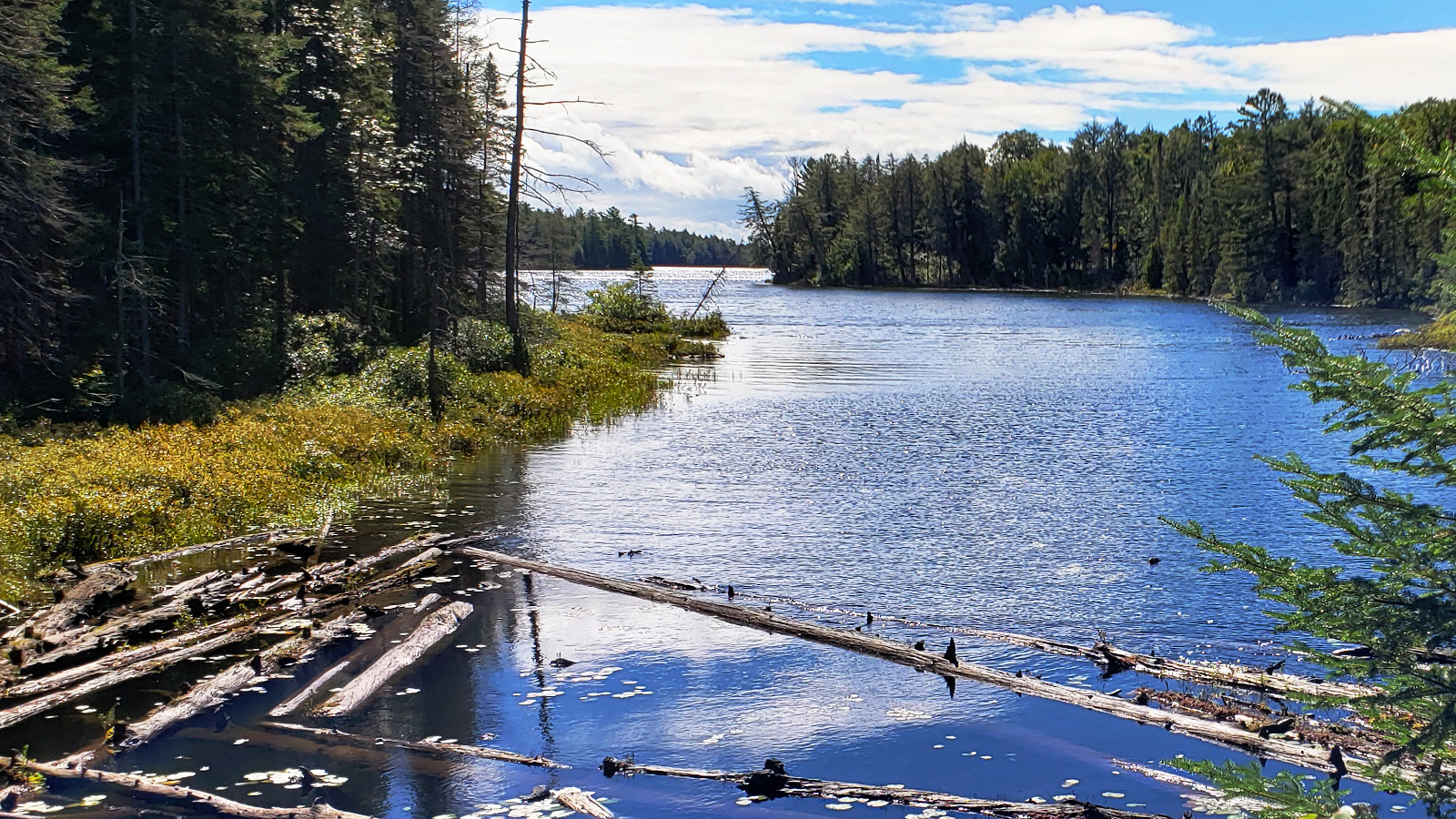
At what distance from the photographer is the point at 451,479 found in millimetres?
22875

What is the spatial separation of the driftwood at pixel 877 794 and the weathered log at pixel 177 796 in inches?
98.0

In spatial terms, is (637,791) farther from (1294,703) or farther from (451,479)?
(451,479)

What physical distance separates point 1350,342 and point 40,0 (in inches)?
2220

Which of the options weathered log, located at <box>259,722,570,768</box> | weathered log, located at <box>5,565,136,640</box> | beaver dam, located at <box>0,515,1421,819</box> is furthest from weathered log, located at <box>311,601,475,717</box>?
weathered log, located at <box>5,565,136,640</box>

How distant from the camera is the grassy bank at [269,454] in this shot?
15.4 m

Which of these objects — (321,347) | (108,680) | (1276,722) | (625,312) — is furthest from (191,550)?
(625,312)

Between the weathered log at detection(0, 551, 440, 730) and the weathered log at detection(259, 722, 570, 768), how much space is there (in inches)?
74.8

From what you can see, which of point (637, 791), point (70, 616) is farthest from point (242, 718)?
point (637, 791)

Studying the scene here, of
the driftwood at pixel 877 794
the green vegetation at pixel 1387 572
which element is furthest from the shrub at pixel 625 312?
the green vegetation at pixel 1387 572

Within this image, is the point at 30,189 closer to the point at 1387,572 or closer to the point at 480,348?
the point at 480,348

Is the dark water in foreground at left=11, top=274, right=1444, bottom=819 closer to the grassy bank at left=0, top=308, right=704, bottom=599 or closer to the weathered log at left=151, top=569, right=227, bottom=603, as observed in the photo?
the grassy bank at left=0, top=308, right=704, bottom=599

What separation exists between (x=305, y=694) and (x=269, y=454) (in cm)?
1109

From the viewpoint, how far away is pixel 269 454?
20.7m

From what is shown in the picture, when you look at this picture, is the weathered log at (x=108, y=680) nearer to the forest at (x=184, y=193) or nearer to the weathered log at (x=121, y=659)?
the weathered log at (x=121, y=659)
